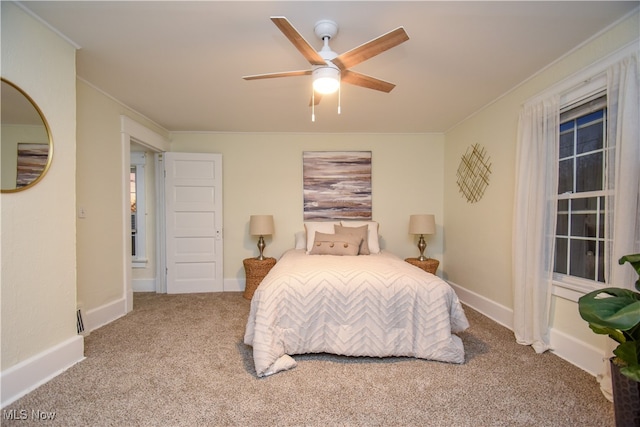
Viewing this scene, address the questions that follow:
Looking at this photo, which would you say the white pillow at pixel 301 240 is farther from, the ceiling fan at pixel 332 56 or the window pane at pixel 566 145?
the window pane at pixel 566 145

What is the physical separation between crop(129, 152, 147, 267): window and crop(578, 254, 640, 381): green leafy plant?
4784 millimetres

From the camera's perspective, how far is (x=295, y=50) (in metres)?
2.16

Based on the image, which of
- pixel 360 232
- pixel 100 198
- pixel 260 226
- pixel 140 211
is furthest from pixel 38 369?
pixel 360 232

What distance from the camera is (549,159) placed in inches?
91.7

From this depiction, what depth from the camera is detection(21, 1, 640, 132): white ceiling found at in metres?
1.76

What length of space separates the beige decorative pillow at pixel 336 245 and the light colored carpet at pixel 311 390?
1311 mm

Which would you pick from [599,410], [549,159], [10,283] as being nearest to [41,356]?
[10,283]

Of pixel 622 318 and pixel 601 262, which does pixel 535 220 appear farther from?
pixel 622 318

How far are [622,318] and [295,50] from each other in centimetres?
235

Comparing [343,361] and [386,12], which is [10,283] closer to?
[343,361]

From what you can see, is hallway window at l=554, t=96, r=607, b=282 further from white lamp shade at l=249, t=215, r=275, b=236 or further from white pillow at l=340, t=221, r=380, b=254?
white lamp shade at l=249, t=215, r=275, b=236

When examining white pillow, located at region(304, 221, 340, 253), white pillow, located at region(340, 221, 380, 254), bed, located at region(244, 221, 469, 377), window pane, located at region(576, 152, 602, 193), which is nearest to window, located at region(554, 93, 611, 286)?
window pane, located at region(576, 152, 602, 193)

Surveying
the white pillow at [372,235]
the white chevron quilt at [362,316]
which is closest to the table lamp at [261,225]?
the white pillow at [372,235]

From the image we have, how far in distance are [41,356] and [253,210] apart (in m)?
2.77
